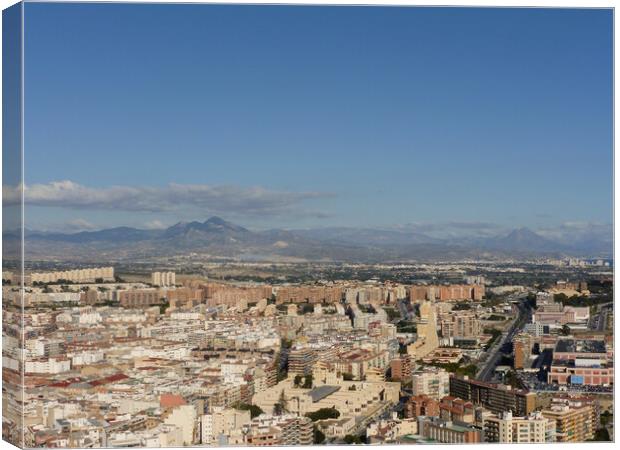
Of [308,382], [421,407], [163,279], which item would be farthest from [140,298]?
[421,407]

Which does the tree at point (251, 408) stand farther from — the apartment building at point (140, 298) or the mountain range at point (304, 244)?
the mountain range at point (304, 244)

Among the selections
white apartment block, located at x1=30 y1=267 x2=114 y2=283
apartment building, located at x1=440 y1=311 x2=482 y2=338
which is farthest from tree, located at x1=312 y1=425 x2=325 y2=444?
apartment building, located at x1=440 y1=311 x2=482 y2=338

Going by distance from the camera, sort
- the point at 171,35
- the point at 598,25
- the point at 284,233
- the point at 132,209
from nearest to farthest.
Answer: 1. the point at 598,25
2. the point at 171,35
3. the point at 132,209
4. the point at 284,233

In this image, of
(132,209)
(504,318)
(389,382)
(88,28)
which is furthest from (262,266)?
(88,28)

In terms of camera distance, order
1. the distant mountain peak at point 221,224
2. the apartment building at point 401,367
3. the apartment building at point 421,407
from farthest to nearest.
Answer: the distant mountain peak at point 221,224 < the apartment building at point 401,367 < the apartment building at point 421,407

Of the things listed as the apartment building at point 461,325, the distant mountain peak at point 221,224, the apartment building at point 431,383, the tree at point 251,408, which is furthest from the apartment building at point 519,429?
the distant mountain peak at point 221,224

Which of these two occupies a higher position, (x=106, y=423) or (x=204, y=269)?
(x=204, y=269)

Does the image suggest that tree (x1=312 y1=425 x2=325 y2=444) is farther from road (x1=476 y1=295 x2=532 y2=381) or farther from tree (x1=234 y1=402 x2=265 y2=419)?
road (x1=476 y1=295 x2=532 y2=381)

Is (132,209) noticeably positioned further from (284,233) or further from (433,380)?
(433,380)
